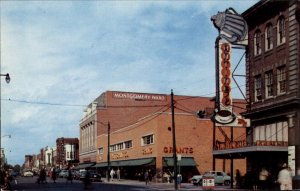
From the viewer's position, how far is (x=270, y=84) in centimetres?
3684

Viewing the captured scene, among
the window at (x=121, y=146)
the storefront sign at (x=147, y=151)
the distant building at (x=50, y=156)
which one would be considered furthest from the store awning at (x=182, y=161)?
the distant building at (x=50, y=156)

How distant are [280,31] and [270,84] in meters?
3.89

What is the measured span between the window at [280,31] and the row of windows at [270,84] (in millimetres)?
1879

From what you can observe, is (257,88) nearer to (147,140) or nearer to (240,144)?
(240,144)

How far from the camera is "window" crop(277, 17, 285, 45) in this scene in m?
35.2

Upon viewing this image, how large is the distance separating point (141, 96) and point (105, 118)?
8602mm

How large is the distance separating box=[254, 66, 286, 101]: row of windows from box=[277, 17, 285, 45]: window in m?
1.88

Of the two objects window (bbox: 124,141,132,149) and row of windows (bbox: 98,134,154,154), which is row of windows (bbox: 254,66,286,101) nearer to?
row of windows (bbox: 98,134,154,154)

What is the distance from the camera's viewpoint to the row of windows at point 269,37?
35.3 m

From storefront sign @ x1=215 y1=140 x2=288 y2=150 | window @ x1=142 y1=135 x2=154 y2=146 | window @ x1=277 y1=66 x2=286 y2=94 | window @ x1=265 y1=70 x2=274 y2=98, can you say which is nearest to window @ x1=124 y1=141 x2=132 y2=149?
window @ x1=142 y1=135 x2=154 y2=146

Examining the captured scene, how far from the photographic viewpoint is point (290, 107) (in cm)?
3331

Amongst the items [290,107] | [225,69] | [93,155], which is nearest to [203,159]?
[225,69]

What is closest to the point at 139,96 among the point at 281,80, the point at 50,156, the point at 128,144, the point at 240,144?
the point at 128,144

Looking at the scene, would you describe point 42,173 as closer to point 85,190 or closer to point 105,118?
point 85,190
